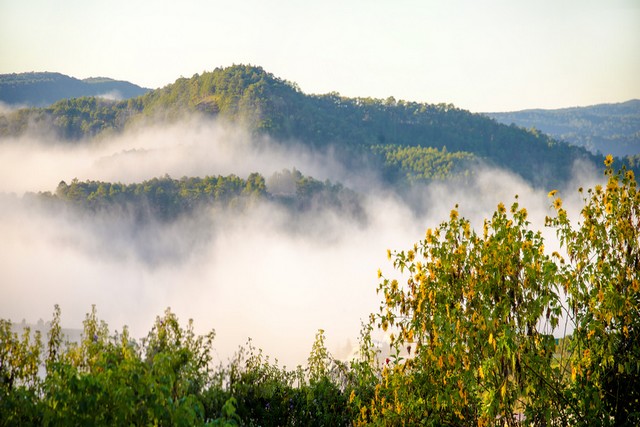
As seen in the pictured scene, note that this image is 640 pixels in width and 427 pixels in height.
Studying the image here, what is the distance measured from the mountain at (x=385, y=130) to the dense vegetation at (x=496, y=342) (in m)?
160

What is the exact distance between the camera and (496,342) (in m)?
5.43

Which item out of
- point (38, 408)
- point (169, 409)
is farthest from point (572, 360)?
point (38, 408)

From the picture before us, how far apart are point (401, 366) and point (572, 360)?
174cm

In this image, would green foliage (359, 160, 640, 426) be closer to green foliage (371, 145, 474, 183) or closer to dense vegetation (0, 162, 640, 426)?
dense vegetation (0, 162, 640, 426)

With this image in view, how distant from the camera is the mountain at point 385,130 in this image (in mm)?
167375

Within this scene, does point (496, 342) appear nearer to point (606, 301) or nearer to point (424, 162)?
point (606, 301)

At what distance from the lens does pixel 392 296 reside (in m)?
6.86

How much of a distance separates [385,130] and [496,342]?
556 feet

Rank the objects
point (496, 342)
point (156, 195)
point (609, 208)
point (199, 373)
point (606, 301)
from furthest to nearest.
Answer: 1. point (156, 195)
2. point (199, 373)
3. point (609, 208)
4. point (606, 301)
5. point (496, 342)

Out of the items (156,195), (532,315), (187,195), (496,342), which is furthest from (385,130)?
(496,342)

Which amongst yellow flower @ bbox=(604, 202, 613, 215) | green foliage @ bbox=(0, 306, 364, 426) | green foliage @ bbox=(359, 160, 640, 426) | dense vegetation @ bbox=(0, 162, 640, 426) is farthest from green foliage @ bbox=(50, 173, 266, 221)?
yellow flower @ bbox=(604, 202, 613, 215)

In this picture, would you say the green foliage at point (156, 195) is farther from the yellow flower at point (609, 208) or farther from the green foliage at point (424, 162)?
the yellow flower at point (609, 208)

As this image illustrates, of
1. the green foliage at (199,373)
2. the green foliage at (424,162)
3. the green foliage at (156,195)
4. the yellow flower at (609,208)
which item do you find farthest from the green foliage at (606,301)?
the green foliage at (424,162)

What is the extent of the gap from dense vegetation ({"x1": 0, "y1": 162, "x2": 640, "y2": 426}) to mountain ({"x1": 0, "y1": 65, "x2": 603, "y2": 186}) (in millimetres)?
160205
